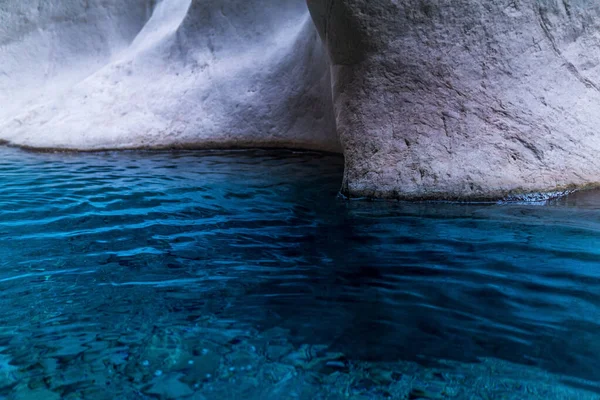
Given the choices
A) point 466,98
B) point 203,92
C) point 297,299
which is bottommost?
point 297,299

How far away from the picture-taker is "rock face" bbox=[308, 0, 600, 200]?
4387 mm

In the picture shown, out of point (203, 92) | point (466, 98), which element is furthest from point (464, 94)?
point (203, 92)

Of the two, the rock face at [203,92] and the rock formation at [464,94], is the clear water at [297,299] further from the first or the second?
the rock face at [203,92]

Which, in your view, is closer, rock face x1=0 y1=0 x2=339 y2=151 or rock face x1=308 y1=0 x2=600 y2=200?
rock face x1=308 y1=0 x2=600 y2=200

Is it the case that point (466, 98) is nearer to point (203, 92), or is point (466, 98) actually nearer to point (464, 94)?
point (464, 94)

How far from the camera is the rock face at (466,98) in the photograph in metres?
4.39

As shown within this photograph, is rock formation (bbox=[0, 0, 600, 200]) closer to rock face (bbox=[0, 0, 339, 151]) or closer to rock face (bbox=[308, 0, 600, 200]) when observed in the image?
rock face (bbox=[308, 0, 600, 200])

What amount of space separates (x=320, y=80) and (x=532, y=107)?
339cm

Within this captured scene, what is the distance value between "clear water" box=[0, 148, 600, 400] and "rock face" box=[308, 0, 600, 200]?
308mm

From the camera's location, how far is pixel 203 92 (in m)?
8.30

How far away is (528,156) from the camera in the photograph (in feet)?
14.5

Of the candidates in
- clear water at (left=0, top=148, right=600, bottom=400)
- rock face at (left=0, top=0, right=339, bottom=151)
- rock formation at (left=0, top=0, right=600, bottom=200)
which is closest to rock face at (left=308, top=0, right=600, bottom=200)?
rock formation at (left=0, top=0, right=600, bottom=200)

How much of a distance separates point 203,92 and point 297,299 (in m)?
6.31

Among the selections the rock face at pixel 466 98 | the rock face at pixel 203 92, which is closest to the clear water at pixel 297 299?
the rock face at pixel 466 98
